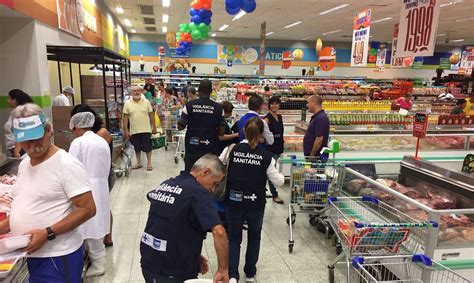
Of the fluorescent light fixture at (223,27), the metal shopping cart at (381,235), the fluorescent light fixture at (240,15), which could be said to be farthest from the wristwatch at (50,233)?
the fluorescent light fixture at (223,27)

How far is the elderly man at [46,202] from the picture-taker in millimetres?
1953

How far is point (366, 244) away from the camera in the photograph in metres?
2.80

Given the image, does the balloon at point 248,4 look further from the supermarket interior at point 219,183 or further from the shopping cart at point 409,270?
the shopping cart at point 409,270

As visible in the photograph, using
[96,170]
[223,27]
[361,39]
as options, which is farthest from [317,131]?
[223,27]

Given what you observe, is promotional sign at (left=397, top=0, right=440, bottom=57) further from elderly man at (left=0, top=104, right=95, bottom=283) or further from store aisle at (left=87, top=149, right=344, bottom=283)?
elderly man at (left=0, top=104, right=95, bottom=283)

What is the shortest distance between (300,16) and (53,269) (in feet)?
50.5

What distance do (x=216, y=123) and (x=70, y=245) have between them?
9.58 feet

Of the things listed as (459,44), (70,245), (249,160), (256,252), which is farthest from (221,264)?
(459,44)

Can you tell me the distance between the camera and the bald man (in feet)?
15.5

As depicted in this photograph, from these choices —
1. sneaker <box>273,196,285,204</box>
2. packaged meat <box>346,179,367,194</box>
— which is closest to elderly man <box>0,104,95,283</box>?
packaged meat <box>346,179,367,194</box>

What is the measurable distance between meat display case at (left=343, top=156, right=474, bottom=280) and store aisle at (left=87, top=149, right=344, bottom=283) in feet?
2.90

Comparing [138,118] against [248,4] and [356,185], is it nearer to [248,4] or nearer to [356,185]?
[248,4]

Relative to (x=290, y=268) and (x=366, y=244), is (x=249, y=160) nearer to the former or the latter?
(x=366, y=244)

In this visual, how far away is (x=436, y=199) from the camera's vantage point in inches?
146
